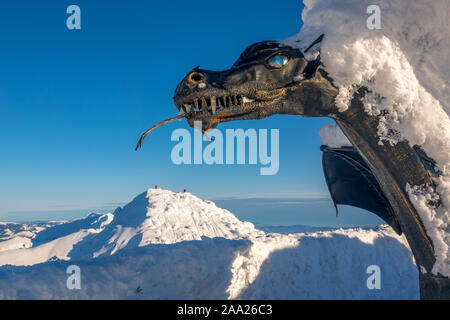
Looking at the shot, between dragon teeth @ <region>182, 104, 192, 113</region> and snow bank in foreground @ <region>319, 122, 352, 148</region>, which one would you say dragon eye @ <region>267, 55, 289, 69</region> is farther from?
snow bank in foreground @ <region>319, 122, 352, 148</region>

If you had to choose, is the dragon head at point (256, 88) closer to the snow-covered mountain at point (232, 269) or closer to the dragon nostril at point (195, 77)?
the dragon nostril at point (195, 77)

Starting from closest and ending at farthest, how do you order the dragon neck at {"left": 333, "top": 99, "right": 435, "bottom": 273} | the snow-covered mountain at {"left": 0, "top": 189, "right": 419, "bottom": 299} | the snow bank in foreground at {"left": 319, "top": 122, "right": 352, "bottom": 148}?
the dragon neck at {"left": 333, "top": 99, "right": 435, "bottom": 273}, the snow-covered mountain at {"left": 0, "top": 189, "right": 419, "bottom": 299}, the snow bank in foreground at {"left": 319, "top": 122, "right": 352, "bottom": 148}

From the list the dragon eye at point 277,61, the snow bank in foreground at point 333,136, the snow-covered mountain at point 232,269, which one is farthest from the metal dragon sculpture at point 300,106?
the snow-covered mountain at point 232,269

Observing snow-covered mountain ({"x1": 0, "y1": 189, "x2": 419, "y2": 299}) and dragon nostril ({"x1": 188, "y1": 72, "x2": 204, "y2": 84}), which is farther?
snow-covered mountain ({"x1": 0, "y1": 189, "x2": 419, "y2": 299})

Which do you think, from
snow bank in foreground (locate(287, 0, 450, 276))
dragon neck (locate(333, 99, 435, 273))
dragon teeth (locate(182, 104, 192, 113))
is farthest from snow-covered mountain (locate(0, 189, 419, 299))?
snow bank in foreground (locate(287, 0, 450, 276))

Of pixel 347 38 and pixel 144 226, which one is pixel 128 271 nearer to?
pixel 347 38
